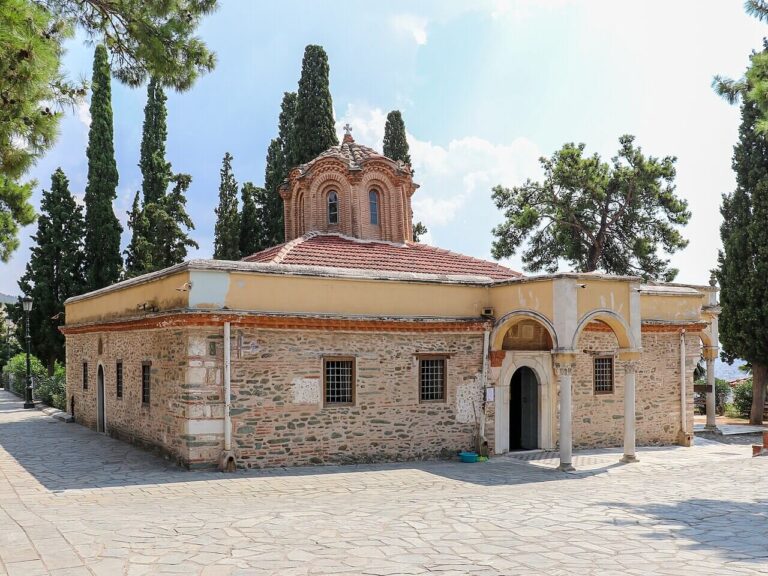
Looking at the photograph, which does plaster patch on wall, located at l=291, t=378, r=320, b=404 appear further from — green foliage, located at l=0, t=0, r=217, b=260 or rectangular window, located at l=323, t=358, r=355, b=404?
green foliage, located at l=0, t=0, r=217, b=260

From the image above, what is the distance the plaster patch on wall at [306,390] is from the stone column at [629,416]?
24.6 ft

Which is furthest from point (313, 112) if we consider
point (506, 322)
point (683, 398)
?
point (683, 398)

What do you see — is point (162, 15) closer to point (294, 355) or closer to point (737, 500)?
point (294, 355)

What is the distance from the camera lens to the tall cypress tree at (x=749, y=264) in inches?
1068

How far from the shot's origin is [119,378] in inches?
730

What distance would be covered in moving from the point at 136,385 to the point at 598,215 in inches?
941

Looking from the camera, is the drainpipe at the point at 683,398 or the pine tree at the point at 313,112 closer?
the drainpipe at the point at 683,398

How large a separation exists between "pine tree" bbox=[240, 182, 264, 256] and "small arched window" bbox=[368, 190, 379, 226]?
11.1 m

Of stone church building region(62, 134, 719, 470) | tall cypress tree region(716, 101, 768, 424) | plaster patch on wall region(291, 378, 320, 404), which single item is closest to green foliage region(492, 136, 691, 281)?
tall cypress tree region(716, 101, 768, 424)

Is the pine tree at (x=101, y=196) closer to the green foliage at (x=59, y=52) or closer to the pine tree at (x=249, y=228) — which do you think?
the pine tree at (x=249, y=228)

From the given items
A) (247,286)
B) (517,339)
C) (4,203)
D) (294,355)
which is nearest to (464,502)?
(294,355)

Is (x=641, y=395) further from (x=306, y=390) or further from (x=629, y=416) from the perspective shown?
(x=306, y=390)

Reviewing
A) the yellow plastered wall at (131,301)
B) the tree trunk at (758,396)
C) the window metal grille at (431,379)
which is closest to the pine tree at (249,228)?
the yellow plastered wall at (131,301)

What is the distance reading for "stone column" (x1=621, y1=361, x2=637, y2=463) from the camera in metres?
16.1
